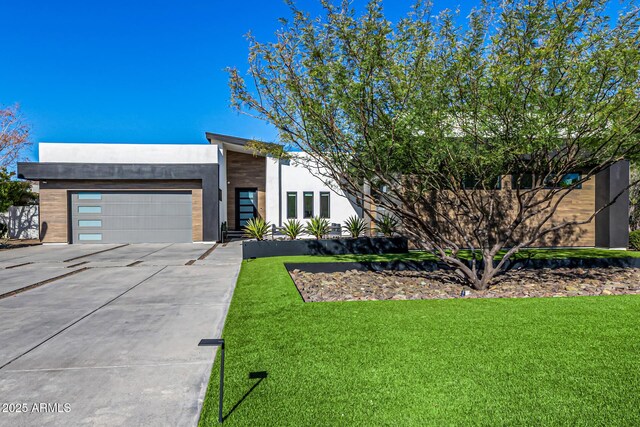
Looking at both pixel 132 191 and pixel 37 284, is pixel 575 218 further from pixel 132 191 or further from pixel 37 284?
pixel 132 191

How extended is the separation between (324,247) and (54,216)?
45.5 ft

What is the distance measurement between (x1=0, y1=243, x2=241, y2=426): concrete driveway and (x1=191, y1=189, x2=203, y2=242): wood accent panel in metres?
9.37

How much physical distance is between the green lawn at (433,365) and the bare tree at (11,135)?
921 inches

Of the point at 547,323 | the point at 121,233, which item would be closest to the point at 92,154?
the point at 121,233

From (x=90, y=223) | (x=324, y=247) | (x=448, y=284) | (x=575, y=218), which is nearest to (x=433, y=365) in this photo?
(x=448, y=284)

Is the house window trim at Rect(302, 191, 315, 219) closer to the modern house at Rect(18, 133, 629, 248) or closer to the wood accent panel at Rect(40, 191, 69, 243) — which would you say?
the modern house at Rect(18, 133, 629, 248)

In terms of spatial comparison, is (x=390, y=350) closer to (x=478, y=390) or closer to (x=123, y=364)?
(x=478, y=390)

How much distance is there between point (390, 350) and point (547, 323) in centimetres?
225

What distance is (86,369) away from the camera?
3570 mm

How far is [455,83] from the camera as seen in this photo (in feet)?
21.6

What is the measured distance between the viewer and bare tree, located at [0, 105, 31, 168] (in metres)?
21.0

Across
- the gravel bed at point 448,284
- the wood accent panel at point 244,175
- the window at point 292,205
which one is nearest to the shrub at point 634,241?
the gravel bed at point 448,284

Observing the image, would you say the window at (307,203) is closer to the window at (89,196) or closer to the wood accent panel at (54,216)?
the window at (89,196)

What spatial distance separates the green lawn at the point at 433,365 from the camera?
2.67 metres
